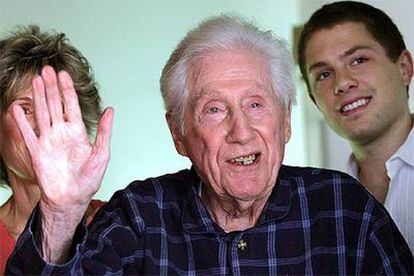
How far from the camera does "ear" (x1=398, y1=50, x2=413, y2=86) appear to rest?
1.92 metres

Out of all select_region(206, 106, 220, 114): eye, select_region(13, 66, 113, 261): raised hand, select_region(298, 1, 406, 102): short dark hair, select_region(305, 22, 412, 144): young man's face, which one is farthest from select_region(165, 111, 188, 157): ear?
select_region(298, 1, 406, 102): short dark hair

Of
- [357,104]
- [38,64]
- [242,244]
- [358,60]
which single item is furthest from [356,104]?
[38,64]

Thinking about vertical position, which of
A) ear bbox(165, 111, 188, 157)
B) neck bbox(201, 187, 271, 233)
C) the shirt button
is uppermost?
ear bbox(165, 111, 188, 157)

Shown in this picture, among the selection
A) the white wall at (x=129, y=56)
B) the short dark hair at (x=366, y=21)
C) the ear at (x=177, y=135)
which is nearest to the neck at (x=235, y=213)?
the ear at (x=177, y=135)

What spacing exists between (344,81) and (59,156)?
102 centimetres

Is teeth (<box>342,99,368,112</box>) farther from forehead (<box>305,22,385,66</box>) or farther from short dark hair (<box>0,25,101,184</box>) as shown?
short dark hair (<box>0,25,101,184</box>)

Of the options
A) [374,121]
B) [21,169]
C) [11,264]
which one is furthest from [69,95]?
[374,121]

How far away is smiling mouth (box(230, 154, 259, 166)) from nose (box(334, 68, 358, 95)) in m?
0.62

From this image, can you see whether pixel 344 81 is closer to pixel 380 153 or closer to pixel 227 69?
pixel 380 153

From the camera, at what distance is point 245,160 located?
51.4 inches

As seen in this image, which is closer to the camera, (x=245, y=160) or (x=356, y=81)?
(x=245, y=160)

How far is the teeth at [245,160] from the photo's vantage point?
4.27ft

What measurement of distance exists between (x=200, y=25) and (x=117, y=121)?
1359 millimetres

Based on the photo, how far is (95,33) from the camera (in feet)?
8.86
